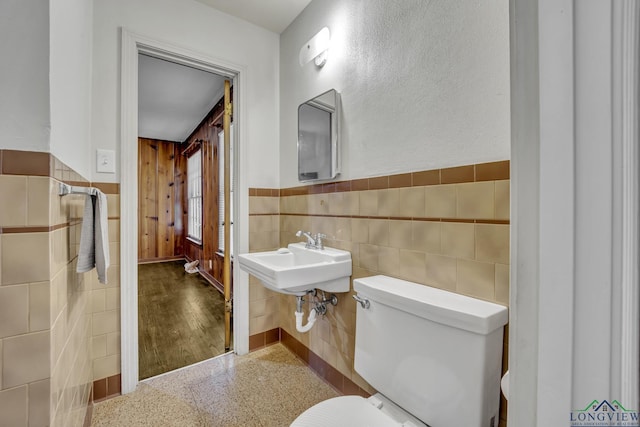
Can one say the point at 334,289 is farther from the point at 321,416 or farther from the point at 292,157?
the point at 292,157

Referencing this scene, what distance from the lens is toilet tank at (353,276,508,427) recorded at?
0.79 m

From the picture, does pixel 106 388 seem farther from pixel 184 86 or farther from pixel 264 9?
pixel 184 86

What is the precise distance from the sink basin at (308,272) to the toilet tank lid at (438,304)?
27 cm

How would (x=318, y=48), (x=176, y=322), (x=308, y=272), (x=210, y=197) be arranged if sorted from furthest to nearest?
1. (x=210, y=197)
2. (x=176, y=322)
3. (x=318, y=48)
4. (x=308, y=272)

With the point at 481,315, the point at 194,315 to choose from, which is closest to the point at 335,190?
the point at 481,315

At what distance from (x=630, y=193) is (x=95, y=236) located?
136cm

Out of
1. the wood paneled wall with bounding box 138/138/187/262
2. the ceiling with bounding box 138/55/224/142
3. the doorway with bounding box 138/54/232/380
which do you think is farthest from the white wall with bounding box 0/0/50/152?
the wood paneled wall with bounding box 138/138/187/262

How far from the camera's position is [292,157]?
197cm

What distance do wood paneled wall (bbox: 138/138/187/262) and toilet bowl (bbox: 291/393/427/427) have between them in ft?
16.7

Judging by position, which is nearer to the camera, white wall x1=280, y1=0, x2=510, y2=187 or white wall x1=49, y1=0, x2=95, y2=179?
white wall x1=49, y1=0, x2=95, y2=179

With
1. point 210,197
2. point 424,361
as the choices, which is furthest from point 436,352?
point 210,197

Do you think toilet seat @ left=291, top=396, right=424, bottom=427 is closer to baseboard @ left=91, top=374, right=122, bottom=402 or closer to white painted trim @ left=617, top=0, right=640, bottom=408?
white painted trim @ left=617, top=0, right=640, bottom=408

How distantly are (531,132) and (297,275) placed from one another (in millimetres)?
1109

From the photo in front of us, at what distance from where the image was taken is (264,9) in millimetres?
1851
